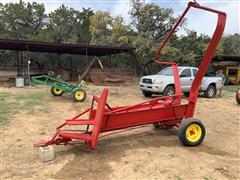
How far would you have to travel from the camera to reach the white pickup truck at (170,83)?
11969mm

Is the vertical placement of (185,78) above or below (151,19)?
below

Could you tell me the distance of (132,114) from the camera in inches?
201

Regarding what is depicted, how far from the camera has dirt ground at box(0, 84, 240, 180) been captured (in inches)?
156

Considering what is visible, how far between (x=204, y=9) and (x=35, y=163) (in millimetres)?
4333

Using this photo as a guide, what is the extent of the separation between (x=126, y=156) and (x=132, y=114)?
34.5 inches

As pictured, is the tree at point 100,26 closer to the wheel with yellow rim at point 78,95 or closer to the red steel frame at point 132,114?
the wheel with yellow rim at point 78,95

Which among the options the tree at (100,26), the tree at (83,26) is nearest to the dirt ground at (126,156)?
the tree at (100,26)

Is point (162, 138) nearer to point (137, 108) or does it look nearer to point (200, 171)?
point (137, 108)

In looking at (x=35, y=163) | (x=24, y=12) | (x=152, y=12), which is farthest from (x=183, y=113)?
(x=24, y=12)

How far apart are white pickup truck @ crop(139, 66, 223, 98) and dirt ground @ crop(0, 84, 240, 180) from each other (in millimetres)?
4942

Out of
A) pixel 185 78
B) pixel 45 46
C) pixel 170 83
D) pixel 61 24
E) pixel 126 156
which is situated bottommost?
pixel 126 156

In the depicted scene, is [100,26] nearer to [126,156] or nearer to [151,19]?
[151,19]

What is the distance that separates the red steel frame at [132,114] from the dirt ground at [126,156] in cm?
37

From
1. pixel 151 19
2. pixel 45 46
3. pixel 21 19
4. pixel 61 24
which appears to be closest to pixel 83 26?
pixel 61 24
